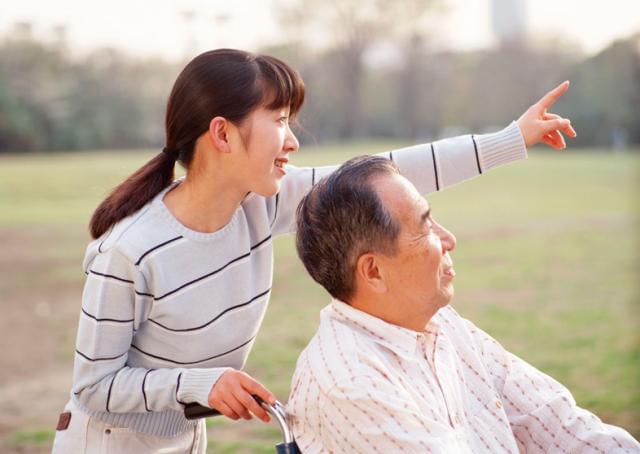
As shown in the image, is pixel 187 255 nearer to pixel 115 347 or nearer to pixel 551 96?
pixel 115 347

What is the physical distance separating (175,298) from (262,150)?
14.2 inches

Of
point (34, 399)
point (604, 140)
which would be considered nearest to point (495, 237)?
point (34, 399)

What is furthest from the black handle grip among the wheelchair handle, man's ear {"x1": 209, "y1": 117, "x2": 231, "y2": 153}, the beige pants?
man's ear {"x1": 209, "y1": 117, "x2": 231, "y2": 153}

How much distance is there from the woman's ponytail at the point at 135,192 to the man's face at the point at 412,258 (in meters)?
0.62

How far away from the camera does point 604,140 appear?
2148 cm

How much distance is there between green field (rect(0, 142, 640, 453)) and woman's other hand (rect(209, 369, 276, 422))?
3.43 feet

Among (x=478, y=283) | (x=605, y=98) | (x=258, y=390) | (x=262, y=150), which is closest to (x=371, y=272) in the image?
(x=258, y=390)

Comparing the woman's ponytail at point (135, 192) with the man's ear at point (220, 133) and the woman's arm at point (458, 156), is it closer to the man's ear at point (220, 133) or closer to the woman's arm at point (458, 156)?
the man's ear at point (220, 133)

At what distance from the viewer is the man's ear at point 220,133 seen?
1.88 metres

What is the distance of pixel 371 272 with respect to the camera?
1.58m

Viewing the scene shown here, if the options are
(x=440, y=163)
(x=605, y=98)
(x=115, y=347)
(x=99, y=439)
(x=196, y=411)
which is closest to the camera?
(x=196, y=411)

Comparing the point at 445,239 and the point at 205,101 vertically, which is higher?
the point at 205,101

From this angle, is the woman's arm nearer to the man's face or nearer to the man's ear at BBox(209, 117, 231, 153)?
the man's ear at BBox(209, 117, 231, 153)

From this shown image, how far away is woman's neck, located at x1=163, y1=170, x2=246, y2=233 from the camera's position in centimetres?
194
